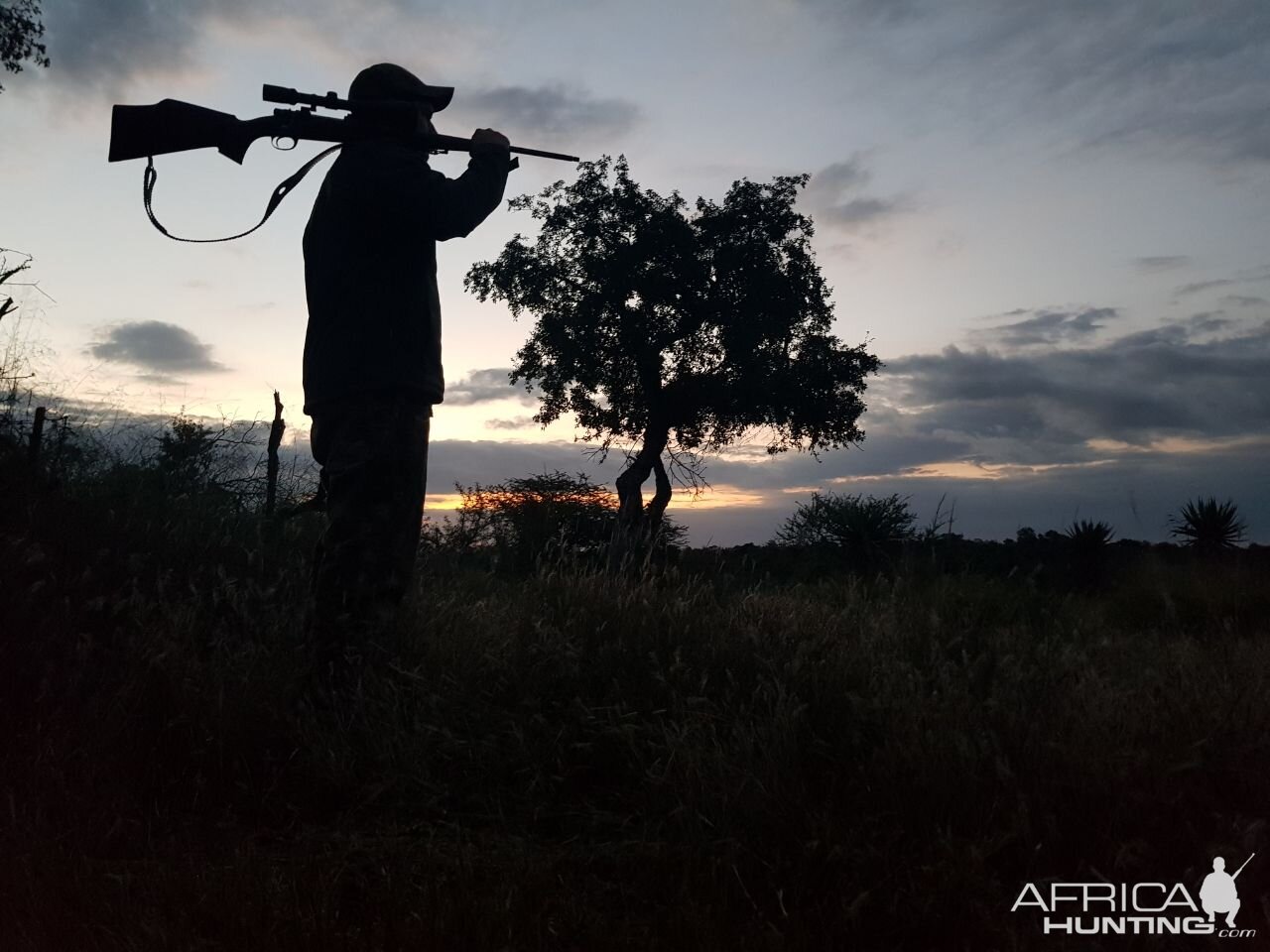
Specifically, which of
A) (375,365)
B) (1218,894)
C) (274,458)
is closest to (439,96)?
(375,365)

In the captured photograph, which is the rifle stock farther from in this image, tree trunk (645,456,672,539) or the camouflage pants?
tree trunk (645,456,672,539)

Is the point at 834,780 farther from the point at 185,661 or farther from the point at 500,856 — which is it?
the point at 185,661

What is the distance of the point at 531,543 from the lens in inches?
609

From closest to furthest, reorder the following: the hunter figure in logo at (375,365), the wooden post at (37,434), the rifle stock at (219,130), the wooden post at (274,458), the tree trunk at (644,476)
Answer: the hunter figure in logo at (375,365) < the rifle stock at (219,130) < the wooden post at (37,434) < the wooden post at (274,458) < the tree trunk at (644,476)

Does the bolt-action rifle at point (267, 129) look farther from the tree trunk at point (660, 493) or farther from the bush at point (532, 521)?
the tree trunk at point (660, 493)

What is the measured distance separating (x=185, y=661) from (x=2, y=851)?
1.31 metres

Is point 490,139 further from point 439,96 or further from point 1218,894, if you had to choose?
point 1218,894

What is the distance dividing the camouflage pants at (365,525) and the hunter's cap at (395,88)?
1612mm

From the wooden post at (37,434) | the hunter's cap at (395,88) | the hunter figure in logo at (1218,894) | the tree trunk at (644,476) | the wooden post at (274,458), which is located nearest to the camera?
the hunter figure in logo at (1218,894)

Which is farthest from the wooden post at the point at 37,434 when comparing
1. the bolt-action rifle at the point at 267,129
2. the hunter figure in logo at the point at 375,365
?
the hunter figure in logo at the point at 375,365

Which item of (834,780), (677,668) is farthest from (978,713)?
(677,668)

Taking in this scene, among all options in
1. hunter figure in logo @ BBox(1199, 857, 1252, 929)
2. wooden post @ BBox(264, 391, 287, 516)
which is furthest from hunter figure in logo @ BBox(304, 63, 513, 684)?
wooden post @ BBox(264, 391, 287, 516)

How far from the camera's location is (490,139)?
4.70 metres

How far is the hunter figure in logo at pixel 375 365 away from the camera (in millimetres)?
4418
